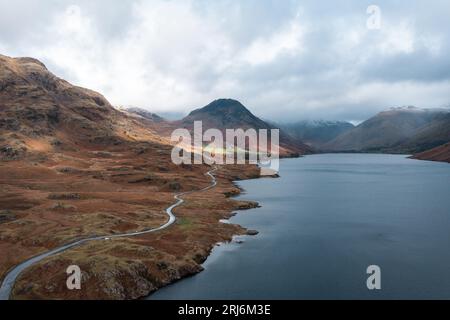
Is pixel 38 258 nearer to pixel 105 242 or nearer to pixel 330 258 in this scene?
pixel 105 242

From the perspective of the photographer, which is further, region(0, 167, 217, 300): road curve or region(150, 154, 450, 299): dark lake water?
region(150, 154, 450, 299): dark lake water

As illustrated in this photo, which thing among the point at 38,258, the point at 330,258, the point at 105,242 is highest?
the point at 105,242

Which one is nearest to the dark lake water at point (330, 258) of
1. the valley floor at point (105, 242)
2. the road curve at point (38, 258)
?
the valley floor at point (105, 242)

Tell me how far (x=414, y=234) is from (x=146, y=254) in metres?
76.7

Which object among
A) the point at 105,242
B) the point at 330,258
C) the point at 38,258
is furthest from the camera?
the point at 105,242

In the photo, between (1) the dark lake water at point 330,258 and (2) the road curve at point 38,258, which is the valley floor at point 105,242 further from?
(1) the dark lake water at point 330,258

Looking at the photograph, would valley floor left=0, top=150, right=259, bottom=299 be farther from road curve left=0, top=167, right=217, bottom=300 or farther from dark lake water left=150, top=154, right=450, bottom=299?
dark lake water left=150, top=154, right=450, bottom=299

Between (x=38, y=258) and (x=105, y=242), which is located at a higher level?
(x=105, y=242)

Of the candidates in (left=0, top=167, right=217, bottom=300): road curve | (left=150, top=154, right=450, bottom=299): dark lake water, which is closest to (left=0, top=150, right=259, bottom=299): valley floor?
(left=0, top=167, right=217, bottom=300): road curve

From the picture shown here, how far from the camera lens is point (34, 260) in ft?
300

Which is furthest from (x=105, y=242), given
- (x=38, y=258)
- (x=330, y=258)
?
(x=330, y=258)

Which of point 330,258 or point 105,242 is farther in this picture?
point 105,242

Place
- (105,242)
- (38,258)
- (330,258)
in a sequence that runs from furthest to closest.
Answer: (105,242) < (330,258) < (38,258)
